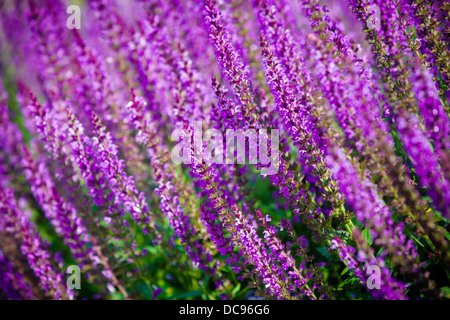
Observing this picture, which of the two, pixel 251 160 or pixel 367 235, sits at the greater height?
pixel 251 160

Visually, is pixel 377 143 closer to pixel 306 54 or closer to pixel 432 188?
pixel 432 188

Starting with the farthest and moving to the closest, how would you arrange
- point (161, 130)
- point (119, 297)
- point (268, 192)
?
point (268, 192) → point (161, 130) → point (119, 297)

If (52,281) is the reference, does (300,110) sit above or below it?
above

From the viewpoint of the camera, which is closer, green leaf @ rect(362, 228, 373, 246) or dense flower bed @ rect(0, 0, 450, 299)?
dense flower bed @ rect(0, 0, 450, 299)

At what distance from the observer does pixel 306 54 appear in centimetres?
546

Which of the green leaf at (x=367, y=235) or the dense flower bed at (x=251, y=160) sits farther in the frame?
the green leaf at (x=367, y=235)

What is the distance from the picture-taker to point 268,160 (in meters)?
Result: 3.64

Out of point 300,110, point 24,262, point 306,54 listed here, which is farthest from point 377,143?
point 24,262

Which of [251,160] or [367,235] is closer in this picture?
[367,235]
